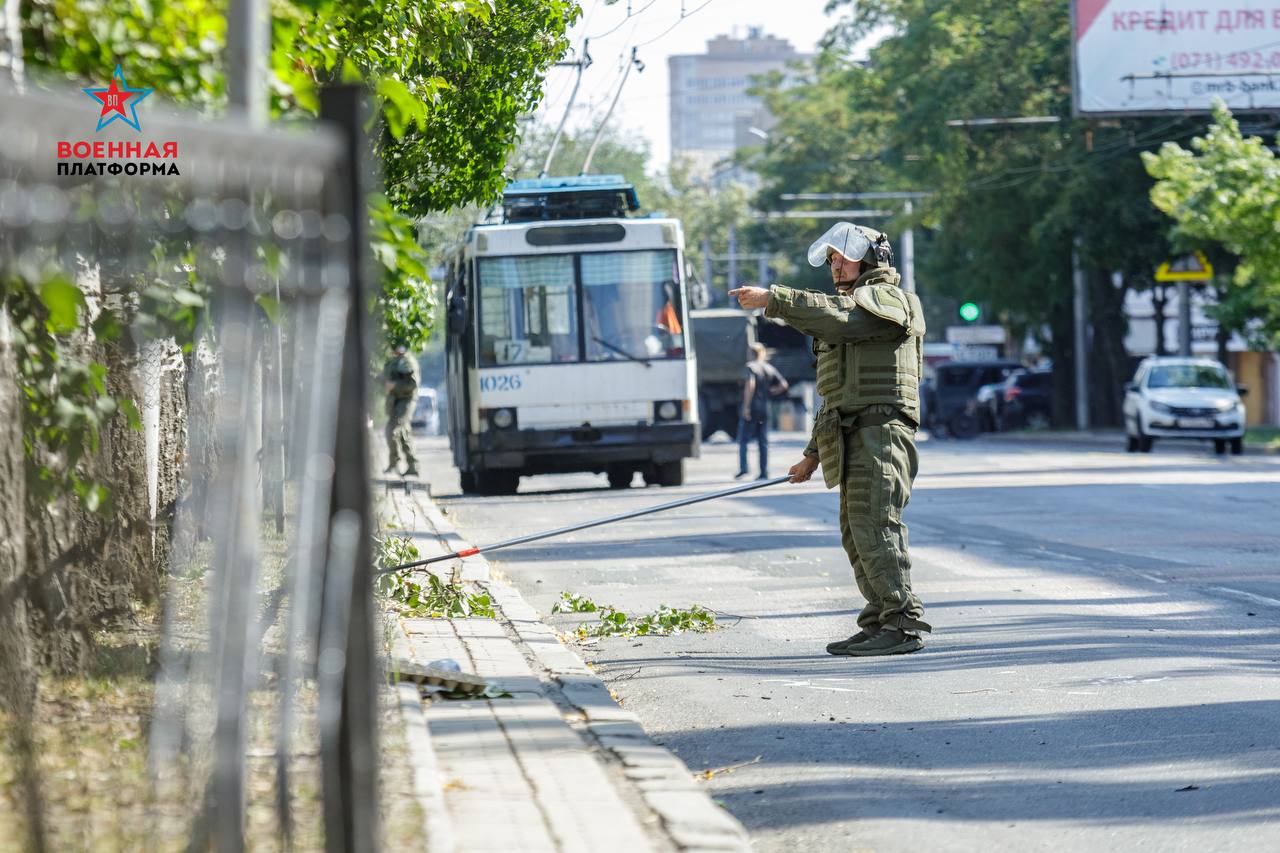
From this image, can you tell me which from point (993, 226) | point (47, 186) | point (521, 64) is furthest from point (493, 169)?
point (993, 226)

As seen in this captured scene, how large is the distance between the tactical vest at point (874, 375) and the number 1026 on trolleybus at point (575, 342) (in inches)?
540

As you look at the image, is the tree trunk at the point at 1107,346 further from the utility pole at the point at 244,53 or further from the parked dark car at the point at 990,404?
the utility pole at the point at 244,53

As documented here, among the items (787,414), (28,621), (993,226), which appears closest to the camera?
(28,621)

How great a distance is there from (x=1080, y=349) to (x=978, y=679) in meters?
43.3

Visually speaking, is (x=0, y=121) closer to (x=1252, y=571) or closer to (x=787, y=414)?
(x=1252, y=571)

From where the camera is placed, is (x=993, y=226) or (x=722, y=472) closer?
(x=722, y=472)

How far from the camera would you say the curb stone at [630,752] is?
183 inches

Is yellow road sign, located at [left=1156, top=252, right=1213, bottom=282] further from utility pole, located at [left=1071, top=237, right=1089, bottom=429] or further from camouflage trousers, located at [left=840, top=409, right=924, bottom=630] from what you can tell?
camouflage trousers, located at [left=840, top=409, right=924, bottom=630]

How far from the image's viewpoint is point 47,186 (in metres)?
3.24

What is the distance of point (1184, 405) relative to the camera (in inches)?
1297

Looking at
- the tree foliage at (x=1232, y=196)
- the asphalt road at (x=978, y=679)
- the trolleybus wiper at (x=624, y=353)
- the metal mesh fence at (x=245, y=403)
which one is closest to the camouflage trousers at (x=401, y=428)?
the trolleybus wiper at (x=624, y=353)

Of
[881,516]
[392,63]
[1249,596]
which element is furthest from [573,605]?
[1249,596]

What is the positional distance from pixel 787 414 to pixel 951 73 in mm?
32111

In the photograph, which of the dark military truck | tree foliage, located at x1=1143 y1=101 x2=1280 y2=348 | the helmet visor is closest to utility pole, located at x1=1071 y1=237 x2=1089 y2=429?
the dark military truck
